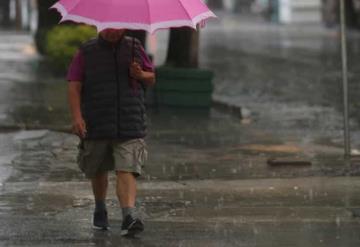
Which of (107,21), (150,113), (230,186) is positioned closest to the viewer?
(107,21)

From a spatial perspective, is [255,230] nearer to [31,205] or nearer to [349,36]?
[31,205]

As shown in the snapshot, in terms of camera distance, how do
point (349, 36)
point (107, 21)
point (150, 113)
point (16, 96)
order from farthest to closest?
point (349, 36) → point (16, 96) → point (150, 113) → point (107, 21)

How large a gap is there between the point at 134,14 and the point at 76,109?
2.88 feet

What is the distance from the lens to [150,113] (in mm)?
15539

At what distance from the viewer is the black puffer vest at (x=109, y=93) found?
7207 millimetres

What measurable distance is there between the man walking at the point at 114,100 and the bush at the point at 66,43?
1234cm

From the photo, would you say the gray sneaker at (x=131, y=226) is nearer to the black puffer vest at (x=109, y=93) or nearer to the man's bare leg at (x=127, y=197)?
the man's bare leg at (x=127, y=197)

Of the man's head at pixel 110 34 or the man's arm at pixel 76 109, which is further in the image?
the man's head at pixel 110 34

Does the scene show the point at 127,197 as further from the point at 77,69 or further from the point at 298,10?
the point at 298,10

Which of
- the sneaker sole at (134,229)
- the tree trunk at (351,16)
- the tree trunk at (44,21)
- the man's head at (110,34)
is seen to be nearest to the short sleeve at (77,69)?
the man's head at (110,34)

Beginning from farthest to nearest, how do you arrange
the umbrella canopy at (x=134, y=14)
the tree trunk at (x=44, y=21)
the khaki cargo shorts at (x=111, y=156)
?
the tree trunk at (x=44, y=21) < the khaki cargo shorts at (x=111, y=156) < the umbrella canopy at (x=134, y=14)

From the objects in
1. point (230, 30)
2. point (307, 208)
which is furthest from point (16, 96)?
point (230, 30)

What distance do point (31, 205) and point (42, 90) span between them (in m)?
9.42

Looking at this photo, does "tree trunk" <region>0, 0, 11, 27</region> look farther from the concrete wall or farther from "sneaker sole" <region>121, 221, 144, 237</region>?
"sneaker sole" <region>121, 221, 144, 237</region>
